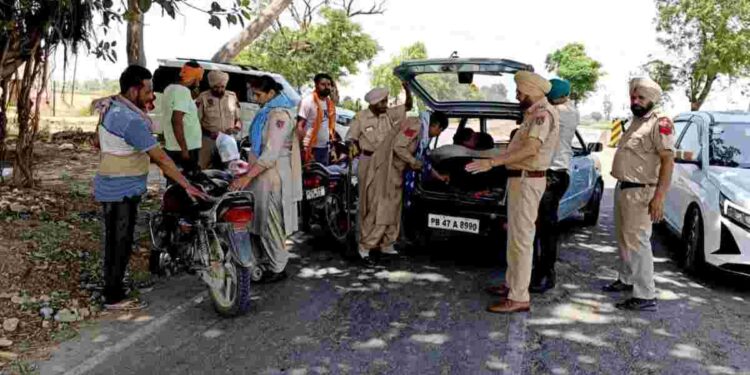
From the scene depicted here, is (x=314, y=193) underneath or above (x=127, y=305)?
above

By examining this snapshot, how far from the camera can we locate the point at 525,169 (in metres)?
4.70

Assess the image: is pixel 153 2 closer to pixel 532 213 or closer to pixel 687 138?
pixel 532 213

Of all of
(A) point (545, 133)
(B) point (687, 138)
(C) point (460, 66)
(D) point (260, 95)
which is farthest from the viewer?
(B) point (687, 138)

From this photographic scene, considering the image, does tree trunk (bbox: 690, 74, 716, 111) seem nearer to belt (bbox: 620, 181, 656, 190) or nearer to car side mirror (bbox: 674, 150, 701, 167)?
car side mirror (bbox: 674, 150, 701, 167)

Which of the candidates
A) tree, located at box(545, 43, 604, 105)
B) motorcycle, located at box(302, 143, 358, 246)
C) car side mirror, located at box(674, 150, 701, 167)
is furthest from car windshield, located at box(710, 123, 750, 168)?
tree, located at box(545, 43, 604, 105)

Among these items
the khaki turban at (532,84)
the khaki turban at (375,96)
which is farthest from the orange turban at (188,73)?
the khaki turban at (532,84)

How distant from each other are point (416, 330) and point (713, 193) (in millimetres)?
3126

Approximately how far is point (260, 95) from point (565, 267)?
11.1ft

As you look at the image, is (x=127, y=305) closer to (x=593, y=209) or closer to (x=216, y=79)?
(x=216, y=79)

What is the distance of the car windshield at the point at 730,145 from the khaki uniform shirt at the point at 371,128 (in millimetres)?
3089

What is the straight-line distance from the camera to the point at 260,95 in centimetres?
505

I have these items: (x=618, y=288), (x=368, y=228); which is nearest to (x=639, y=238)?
(x=618, y=288)

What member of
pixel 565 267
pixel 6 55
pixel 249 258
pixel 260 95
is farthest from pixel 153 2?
pixel 565 267

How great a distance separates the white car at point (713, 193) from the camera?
5.24 meters
